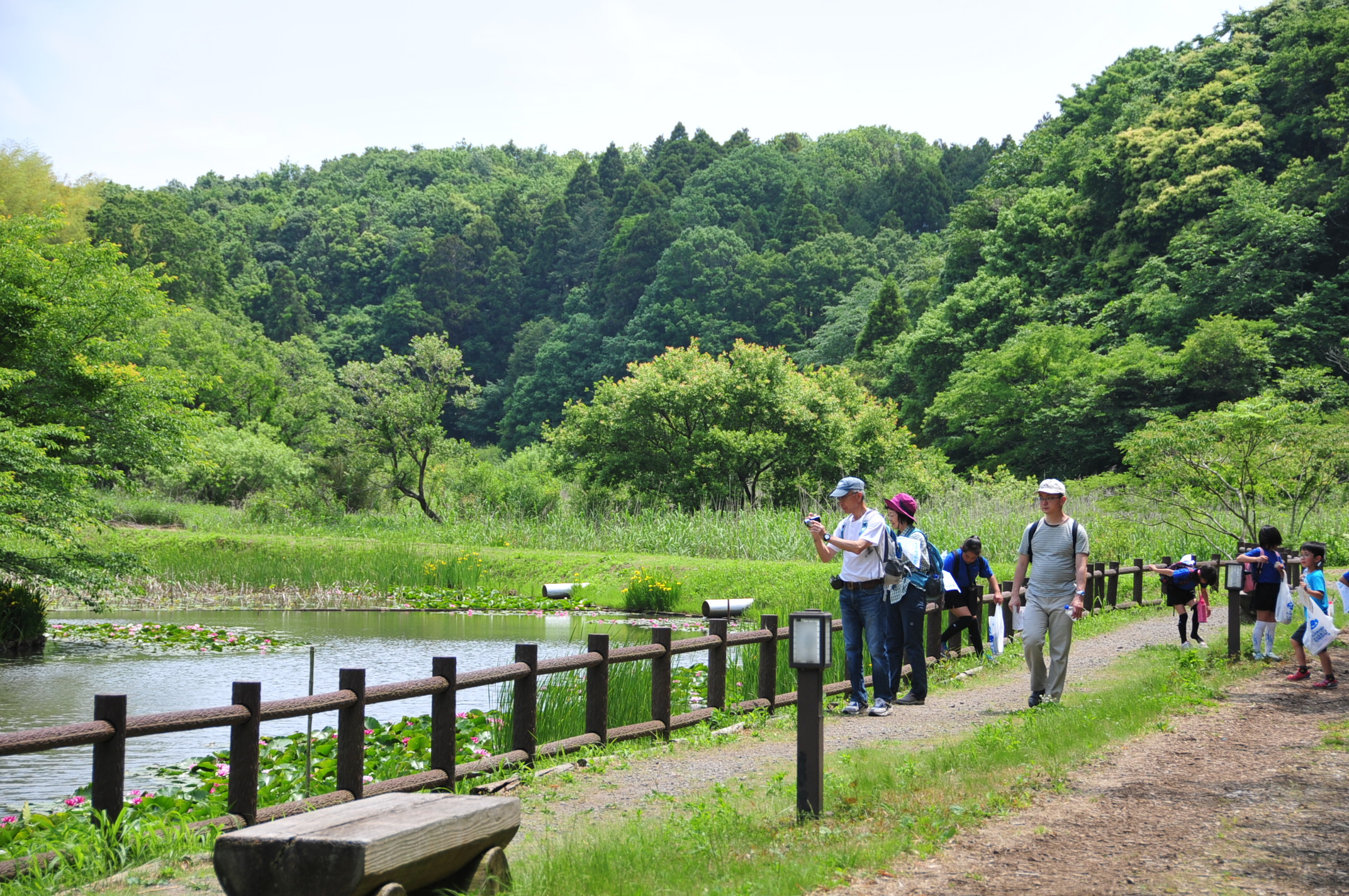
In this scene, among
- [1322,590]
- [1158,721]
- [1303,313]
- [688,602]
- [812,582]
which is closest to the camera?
[1158,721]

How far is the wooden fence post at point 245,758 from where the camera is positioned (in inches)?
246

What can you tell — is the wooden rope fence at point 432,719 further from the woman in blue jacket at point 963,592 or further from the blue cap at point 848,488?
the woman in blue jacket at point 963,592

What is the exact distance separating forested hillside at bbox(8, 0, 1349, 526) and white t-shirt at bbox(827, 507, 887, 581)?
24777 millimetres

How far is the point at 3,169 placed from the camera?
56812mm

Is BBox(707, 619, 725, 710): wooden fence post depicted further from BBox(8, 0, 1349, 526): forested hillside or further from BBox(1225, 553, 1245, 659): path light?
BBox(8, 0, 1349, 526): forested hillside

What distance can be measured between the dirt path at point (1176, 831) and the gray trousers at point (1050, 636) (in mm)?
1282

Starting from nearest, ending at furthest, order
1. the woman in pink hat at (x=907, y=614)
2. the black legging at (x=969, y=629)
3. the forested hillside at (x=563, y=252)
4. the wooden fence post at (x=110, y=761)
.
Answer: the wooden fence post at (x=110, y=761), the woman in pink hat at (x=907, y=614), the black legging at (x=969, y=629), the forested hillside at (x=563, y=252)

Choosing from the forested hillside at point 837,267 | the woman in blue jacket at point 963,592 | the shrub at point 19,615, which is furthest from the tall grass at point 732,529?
the shrub at point 19,615

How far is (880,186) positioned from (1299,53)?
140ft

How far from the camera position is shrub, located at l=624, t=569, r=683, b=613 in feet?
79.5

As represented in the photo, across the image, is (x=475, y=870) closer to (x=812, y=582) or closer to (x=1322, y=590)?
(x=1322, y=590)

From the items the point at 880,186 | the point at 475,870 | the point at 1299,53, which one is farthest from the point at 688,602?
the point at 880,186

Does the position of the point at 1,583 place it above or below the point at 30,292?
below

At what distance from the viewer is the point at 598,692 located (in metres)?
8.79
